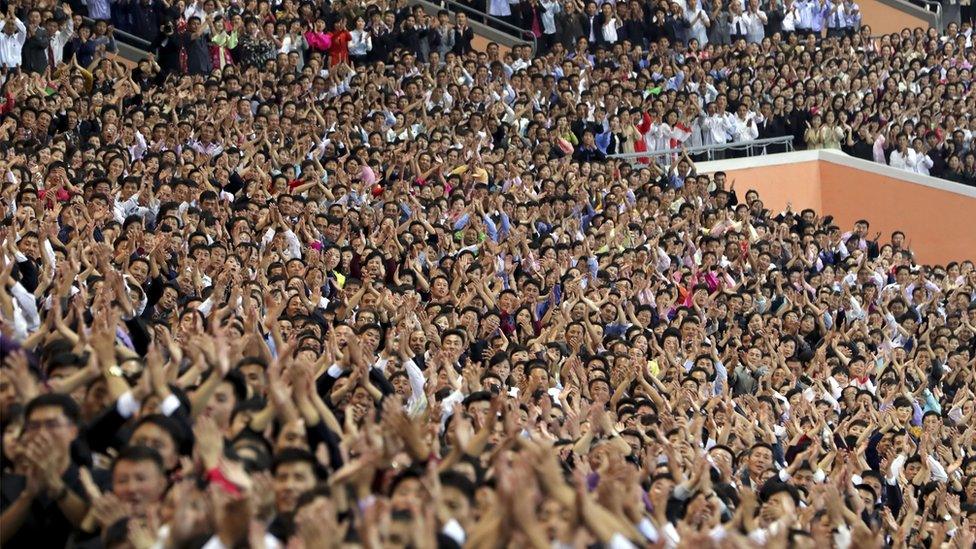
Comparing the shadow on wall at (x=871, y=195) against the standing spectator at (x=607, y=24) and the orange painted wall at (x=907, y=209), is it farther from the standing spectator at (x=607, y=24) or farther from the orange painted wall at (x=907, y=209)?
the standing spectator at (x=607, y=24)

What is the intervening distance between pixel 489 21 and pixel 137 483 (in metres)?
20.1

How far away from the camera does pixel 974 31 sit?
26.5 meters

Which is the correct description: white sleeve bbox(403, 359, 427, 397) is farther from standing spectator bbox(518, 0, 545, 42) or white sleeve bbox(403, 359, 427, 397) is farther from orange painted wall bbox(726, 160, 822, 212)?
standing spectator bbox(518, 0, 545, 42)

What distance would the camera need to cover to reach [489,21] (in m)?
24.8

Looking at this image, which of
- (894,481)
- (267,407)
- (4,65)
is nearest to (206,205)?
(4,65)

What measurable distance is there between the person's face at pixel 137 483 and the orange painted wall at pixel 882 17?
25332mm

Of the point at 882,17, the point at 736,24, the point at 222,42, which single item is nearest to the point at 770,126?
the point at 736,24

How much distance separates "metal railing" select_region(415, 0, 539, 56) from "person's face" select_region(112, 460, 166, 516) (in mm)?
19300

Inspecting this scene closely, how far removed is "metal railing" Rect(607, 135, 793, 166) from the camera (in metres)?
19.5

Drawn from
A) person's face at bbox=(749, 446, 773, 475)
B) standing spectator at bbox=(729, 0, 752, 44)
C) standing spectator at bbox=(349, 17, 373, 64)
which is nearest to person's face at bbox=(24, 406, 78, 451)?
person's face at bbox=(749, 446, 773, 475)

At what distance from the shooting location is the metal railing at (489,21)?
24328 millimetres

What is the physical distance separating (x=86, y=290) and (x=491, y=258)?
454 centimetres

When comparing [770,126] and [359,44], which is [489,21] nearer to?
[359,44]

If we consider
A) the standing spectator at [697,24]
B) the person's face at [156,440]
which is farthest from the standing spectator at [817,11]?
the person's face at [156,440]
